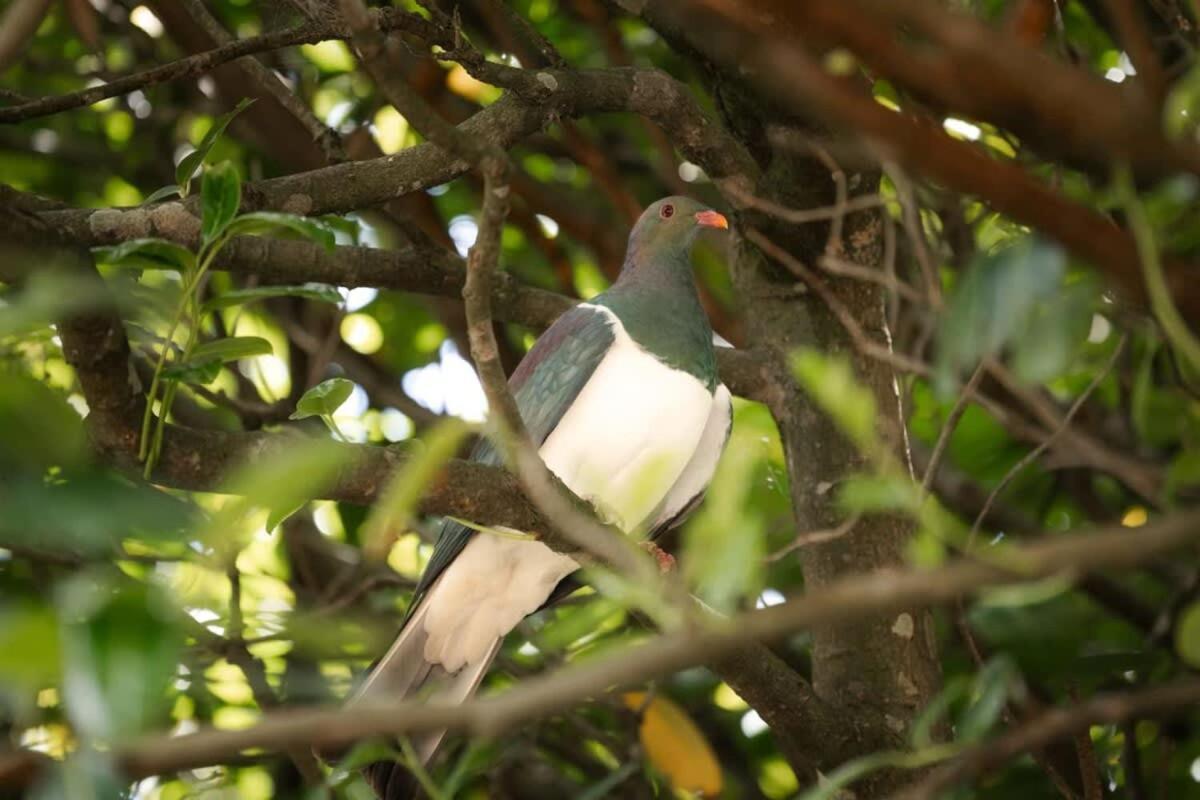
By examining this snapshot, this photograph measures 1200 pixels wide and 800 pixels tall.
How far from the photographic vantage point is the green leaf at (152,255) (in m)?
1.78

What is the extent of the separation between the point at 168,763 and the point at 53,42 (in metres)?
3.67

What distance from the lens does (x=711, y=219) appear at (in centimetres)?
344

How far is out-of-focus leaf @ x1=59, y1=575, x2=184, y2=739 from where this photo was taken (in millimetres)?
935

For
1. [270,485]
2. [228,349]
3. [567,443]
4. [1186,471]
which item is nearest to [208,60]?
[228,349]

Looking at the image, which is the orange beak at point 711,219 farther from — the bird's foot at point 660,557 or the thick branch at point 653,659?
the thick branch at point 653,659

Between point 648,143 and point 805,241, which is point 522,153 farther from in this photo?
point 805,241

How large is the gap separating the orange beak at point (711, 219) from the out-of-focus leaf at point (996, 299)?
7.11 ft

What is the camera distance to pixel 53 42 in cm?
404

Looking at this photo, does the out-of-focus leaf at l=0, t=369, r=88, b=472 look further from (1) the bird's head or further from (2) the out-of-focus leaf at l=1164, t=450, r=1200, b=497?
(1) the bird's head

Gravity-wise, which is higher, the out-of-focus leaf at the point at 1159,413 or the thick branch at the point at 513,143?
the thick branch at the point at 513,143

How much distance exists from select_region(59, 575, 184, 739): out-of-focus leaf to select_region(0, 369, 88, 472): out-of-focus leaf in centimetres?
11

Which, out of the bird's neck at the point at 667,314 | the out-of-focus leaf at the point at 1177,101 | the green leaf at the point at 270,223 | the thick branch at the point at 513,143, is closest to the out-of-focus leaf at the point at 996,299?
the out-of-focus leaf at the point at 1177,101

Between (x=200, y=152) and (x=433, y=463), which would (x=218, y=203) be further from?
(x=433, y=463)

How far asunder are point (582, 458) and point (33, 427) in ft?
6.34
